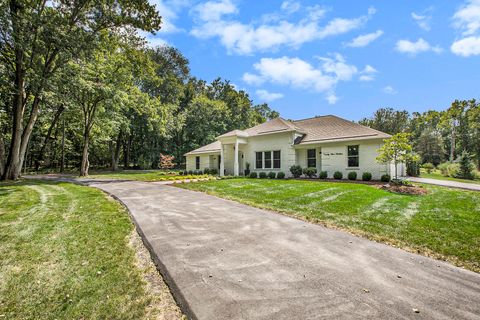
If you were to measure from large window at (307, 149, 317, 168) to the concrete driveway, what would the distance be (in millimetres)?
13024

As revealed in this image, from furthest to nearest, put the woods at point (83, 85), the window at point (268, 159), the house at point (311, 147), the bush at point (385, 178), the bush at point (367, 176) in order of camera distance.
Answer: the window at point (268, 159), the house at point (311, 147), the bush at point (367, 176), the bush at point (385, 178), the woods at point (83, 85)

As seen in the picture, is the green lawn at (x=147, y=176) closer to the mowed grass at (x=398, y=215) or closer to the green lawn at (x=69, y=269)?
the mowed grass at (x=398, y=215)

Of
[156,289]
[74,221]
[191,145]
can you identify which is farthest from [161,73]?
[156,289]

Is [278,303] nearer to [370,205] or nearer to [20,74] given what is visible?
[370,205]

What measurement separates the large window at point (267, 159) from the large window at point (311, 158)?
7.63 ft

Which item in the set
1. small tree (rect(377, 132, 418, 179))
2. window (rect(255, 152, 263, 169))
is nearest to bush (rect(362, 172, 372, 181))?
small tree (rect(377, 132, 418, 179))

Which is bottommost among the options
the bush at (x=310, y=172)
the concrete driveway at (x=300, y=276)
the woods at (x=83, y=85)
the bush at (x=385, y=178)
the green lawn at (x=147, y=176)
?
the concrete driveway at (x=300, y=276)

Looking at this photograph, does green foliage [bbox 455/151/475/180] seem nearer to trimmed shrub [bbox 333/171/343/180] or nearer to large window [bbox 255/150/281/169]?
trimmed shrub [bbox 333/171/343/180]

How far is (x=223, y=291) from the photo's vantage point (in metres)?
2.87

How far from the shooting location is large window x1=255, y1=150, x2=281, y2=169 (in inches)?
762

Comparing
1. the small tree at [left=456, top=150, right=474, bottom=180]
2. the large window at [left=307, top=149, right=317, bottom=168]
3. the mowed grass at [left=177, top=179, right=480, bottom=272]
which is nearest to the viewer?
the mowed grass at [left=177, top=179, right=480, bottom=272]

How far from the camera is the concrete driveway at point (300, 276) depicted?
8.39ft

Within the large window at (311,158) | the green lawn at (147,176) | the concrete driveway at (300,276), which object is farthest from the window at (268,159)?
the concrete driveway at (300,276)

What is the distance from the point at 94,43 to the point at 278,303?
16.6 m
